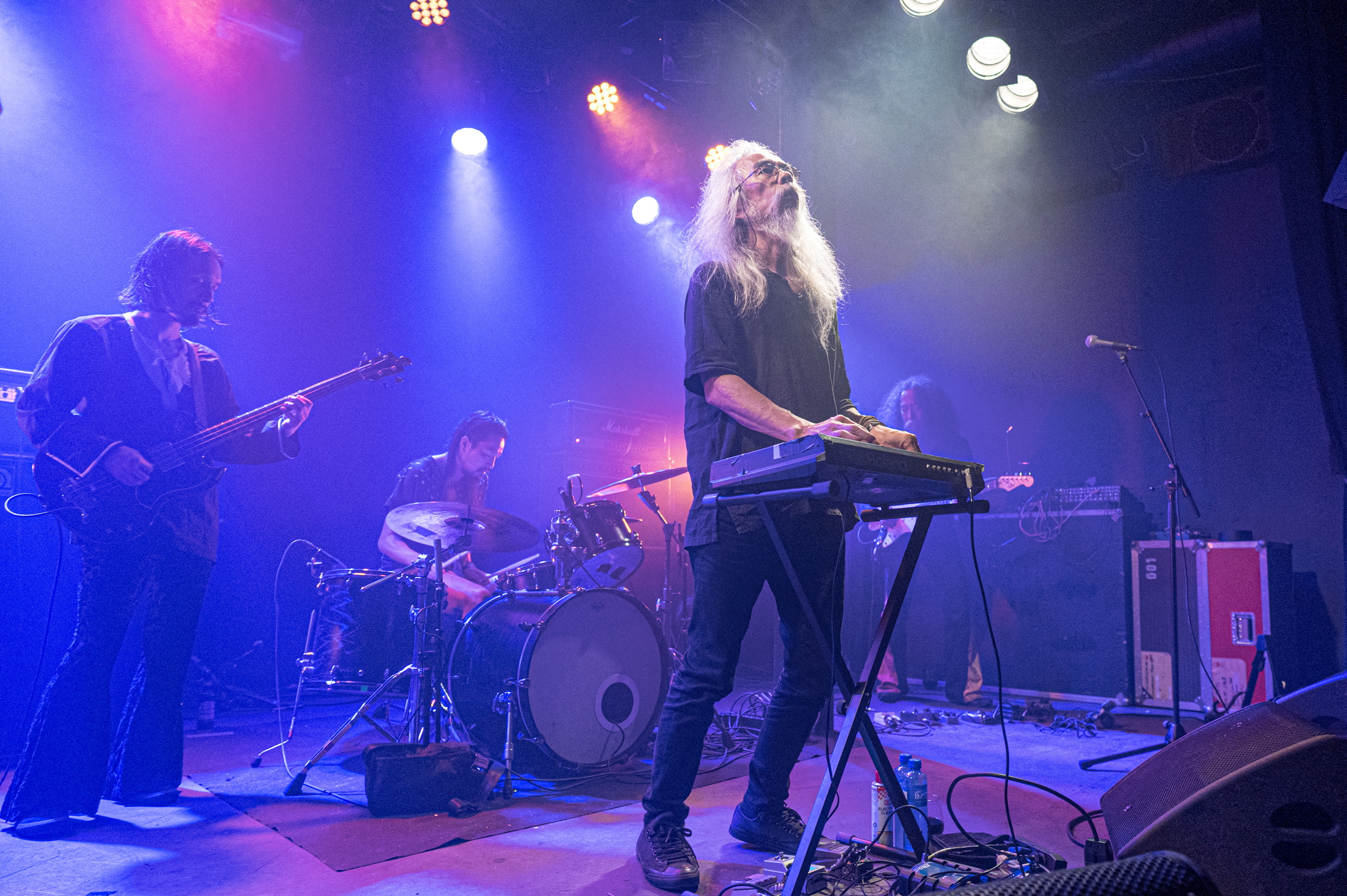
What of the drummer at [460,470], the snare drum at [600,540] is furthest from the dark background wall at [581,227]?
the snare drum at [600,540]

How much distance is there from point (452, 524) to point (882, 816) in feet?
7.20

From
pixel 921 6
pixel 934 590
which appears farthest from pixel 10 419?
pixel 921 6

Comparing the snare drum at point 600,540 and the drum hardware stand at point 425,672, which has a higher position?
the snare drum at point 600,540

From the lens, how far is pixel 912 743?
4.05 m

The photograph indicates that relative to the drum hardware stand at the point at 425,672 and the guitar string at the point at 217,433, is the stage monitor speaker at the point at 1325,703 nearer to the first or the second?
the drum hardware stand at the point at 425,672

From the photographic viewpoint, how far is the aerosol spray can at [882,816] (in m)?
2.28

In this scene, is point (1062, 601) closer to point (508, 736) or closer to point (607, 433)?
point (607, 433)

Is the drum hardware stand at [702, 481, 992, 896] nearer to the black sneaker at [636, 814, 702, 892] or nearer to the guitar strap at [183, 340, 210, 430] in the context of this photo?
the black sneaker at [636, 814, 702, 892]

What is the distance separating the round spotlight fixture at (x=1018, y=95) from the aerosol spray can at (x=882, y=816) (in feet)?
19.8

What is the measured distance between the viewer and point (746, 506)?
85.3 inches

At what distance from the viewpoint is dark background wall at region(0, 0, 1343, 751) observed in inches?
196

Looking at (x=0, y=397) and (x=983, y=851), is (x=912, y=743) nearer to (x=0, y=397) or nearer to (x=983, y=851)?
(x=983, y=851)

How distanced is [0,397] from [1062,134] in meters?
7.94

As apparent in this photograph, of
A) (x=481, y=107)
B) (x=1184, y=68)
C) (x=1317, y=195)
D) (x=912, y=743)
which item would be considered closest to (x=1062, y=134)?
(x=1184, y=68)
